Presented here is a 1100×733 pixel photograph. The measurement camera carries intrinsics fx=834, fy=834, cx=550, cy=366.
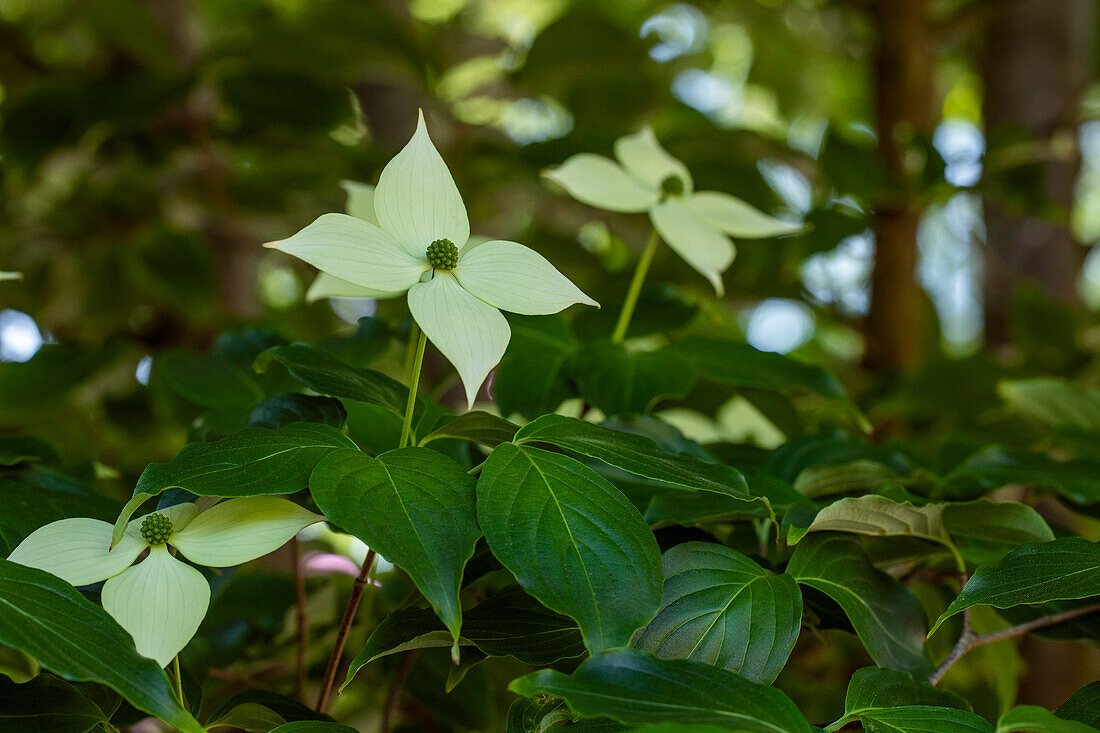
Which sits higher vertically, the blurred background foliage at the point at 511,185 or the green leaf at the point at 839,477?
the green leaf at the point at 839,477

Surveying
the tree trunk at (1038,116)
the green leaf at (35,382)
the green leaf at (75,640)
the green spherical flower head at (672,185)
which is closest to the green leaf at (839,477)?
the green spherical flower head at (672,185)

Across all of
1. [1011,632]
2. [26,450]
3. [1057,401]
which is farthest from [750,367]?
[26,450]

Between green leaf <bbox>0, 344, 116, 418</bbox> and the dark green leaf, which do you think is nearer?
the dark green leaf

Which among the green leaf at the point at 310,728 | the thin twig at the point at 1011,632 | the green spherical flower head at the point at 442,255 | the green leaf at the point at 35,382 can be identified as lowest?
the green leaf at the point at 35,382

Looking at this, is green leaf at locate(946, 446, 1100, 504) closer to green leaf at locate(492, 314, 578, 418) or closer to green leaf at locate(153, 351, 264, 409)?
green leaf at locate(492, 314, 578, 418)

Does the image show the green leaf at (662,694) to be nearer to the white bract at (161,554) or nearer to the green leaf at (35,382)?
the white bract at (161,554)

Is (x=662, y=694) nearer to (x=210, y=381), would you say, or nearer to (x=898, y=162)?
(x=210, y=381)

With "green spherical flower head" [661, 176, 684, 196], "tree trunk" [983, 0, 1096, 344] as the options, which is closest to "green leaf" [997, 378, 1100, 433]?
"green spherical flower head" [661, 176, 684, 196]
